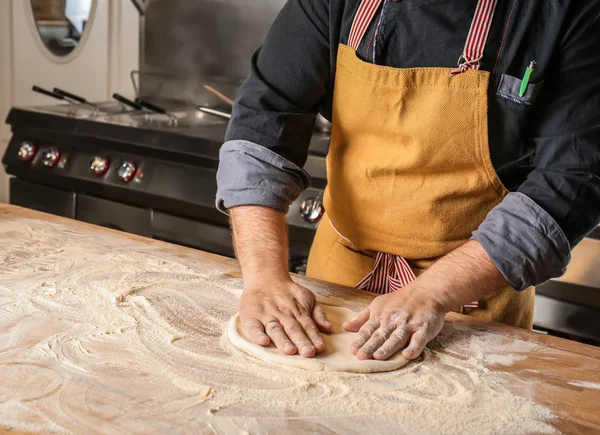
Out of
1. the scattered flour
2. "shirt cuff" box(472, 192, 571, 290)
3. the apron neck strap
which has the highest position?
the apron neck strap

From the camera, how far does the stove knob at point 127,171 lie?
235cm

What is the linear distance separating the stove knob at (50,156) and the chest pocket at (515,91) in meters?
1.71

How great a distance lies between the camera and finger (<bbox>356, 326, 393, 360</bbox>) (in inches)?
42.3

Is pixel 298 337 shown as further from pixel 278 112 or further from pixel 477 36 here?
pixel 477 36

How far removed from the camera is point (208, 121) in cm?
265

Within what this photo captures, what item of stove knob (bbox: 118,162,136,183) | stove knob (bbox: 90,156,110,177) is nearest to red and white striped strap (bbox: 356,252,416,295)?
stove knob (bbox: 118,162,136,183)

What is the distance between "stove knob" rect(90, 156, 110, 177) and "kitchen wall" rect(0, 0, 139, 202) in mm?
797

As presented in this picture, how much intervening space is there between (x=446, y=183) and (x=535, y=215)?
18 cm

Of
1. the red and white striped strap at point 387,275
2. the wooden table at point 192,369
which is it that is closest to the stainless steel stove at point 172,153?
the red and white striped strap at point 387,275

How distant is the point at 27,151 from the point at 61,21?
1.03 m

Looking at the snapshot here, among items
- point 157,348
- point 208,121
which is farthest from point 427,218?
point 208,121

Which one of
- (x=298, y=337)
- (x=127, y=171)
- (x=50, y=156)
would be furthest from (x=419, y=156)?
(x=50, y=156)

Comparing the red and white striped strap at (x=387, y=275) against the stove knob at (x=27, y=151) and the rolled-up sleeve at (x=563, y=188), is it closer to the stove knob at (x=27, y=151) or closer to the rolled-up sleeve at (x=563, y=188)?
the rolled-up sleeve at (x=563, y=188)

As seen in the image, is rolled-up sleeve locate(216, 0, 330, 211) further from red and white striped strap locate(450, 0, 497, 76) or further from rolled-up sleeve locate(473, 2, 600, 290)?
rolled-up sleeve locate(473, 2, 600, 290)
